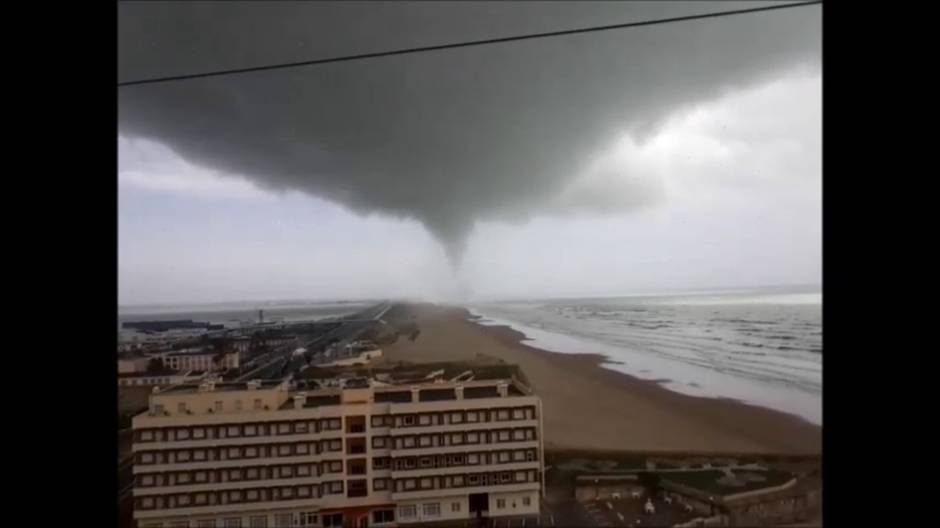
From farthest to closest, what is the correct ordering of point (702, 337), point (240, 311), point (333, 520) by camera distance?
point (240, 311) < point (333, 520) < point (702, 337)

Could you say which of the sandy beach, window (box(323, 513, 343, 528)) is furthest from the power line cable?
window (box(323, 513, 343, 528))

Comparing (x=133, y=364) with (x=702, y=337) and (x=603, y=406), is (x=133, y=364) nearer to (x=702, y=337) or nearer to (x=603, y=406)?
(x=603, y=406)

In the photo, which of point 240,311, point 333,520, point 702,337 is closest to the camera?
point 702,337

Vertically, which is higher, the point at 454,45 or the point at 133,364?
the point at 454,45

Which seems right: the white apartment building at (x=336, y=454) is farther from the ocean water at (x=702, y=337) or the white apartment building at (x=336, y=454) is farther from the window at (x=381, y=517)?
the ocean water at (x=702, y=337)

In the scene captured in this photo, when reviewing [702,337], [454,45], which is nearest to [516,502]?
[702,337]

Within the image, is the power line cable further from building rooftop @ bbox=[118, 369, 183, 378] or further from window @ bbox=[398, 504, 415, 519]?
window @ bbox=[398, 504, 415, 519]

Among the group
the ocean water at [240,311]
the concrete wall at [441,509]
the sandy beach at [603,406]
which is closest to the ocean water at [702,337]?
the sandy beach at [603,406]
